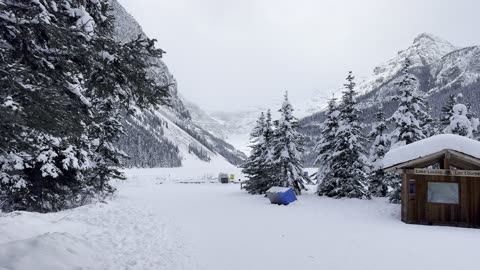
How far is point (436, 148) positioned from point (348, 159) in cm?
825

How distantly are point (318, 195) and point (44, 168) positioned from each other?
61.1 feet

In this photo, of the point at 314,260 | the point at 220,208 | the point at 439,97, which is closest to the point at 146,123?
the point at 439,97

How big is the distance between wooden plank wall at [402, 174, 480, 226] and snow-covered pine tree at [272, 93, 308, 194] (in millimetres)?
11685

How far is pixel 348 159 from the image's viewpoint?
84.8ft

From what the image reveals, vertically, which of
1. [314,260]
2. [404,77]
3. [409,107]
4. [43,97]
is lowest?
[314,260]

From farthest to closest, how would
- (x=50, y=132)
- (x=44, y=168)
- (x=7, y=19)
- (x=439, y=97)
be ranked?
(x=439, y=97) < (x=44, y=168) < (x=50, y=132) < (x=7, y=19)

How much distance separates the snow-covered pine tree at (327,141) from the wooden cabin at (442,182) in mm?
9123

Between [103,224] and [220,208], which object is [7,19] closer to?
[103,224]

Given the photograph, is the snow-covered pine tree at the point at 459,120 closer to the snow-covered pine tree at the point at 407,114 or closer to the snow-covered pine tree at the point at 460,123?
the snow-covered pine tree at the point at 460,123

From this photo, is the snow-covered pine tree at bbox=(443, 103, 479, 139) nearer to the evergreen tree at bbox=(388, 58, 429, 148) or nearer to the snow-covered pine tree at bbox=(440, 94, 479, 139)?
the snow-covered pine tree at bbox=(440, 94, 479, 139)

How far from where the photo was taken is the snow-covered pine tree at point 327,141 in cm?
2749

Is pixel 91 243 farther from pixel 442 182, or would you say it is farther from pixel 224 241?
pixel 442 182

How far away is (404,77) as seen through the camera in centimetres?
2431

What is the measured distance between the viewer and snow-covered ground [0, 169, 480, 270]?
28.3ft
